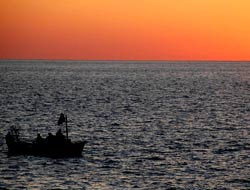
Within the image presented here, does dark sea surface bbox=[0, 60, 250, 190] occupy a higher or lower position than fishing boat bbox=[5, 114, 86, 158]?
lower

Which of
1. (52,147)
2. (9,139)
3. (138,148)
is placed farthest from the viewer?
(138,148)

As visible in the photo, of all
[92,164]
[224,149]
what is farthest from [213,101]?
[92,164]

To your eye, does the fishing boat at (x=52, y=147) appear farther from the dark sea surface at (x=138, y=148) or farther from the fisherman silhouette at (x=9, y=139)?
the dark sea surface at (x=138, y=148)

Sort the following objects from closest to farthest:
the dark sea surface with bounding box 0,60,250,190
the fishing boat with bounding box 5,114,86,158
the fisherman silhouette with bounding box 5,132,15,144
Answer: the dark sea surface with bounding box 0,60,250,190
the fishing boat with bounding box 5,114,86,158
the fisherman silhouette with bounding box 5,132,15,144

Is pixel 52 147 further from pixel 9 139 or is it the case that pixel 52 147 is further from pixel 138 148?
pixel 138 148

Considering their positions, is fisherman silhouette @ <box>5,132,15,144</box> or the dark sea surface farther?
fisherman silhouette @ <box>5,132,15,144</box>

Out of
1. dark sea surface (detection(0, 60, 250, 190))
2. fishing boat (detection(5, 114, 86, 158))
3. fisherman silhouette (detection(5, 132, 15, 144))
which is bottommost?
dark sea surface (detection(0, 60, 250, 190))

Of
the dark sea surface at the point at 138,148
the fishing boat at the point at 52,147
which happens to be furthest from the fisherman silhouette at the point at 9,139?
the dark sea surface at the point at 138,148

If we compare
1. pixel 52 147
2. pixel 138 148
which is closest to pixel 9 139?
pixel 52 147

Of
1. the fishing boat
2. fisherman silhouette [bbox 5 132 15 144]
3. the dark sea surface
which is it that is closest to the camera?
the dark sea surface

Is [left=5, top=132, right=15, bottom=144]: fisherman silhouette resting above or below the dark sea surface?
above

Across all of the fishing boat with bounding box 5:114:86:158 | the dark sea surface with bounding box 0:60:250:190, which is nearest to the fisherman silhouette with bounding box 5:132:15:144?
the fishing boat with bounding box 5:114:86:158

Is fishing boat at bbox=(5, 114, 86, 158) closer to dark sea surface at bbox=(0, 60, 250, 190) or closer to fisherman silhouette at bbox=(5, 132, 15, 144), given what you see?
fisherman silhouette at bbox=(5, 132, 15, 144)

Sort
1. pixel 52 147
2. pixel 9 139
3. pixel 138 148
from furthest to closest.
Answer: pixel 138 148, pixel 9 139, pixel 52 147
